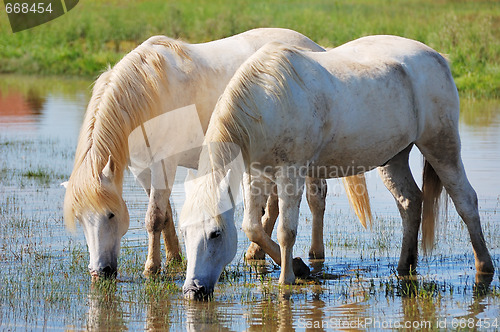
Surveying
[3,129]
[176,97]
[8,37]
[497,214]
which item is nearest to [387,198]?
[497,214]

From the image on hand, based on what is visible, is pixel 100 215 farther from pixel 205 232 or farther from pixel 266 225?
pixel 266 225

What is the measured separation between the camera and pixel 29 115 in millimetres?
18516

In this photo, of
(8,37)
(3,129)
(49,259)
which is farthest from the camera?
(8,37)

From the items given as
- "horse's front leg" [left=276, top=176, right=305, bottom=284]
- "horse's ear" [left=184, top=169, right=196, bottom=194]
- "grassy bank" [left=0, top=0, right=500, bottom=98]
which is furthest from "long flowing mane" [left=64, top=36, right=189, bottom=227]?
"grassy bank" [left=0, top=0, right=500, bottom=98]

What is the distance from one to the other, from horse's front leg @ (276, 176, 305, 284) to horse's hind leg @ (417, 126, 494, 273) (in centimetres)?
141

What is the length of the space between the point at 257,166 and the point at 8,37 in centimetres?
2582

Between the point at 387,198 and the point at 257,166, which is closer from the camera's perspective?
the point at 257,166

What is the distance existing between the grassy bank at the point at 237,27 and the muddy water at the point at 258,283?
12.1 metres

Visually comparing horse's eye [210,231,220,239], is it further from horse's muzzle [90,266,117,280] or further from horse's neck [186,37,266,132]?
horse's neck [186,37,266,132]

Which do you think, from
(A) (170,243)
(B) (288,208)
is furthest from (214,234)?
(A) (170,243)

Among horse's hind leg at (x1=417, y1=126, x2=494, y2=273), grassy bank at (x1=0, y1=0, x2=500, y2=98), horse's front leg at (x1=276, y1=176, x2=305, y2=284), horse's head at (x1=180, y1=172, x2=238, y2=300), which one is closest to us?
horse's head at (x1=180, y1=172, x2=238, y2=300)

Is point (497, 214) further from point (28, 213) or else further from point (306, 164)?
point (28, 213)

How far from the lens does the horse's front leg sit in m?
5.96

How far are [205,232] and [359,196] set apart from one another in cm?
285
